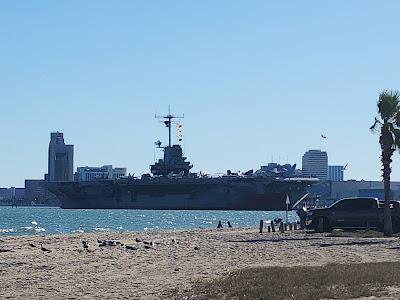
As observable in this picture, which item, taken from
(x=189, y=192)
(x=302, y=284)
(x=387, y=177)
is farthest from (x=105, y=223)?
(x=302, y=284)

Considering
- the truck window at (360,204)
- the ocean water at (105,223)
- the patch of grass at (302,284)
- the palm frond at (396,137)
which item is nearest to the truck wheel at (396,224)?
the truck window at (360,204)

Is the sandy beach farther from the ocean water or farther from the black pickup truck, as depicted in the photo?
the ocean water

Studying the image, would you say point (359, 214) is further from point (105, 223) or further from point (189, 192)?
point (189, 192)

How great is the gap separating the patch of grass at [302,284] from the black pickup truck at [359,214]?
73.9 feet

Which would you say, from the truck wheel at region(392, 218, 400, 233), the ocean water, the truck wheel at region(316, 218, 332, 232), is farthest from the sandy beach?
the ocean water

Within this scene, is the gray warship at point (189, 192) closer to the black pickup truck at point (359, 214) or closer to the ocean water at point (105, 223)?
the ocean water at point (105, 223)

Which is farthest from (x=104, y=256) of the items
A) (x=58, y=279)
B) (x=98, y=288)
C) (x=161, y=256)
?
(x=98, y=288)

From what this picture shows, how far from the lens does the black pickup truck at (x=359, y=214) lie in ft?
135

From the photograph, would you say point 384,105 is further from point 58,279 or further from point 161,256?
point 58,279

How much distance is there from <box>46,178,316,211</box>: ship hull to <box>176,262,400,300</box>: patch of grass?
13777cm

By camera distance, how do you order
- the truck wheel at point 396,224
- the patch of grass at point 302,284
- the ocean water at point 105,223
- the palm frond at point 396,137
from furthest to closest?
the ocean water at point 105,223
the truck wheel at point 396,224
the palm frond at point 396,137
the patch of grass at point 302,284

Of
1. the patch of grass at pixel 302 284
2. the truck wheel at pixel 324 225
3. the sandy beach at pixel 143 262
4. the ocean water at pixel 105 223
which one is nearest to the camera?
the patch of grass at pixel 302 284

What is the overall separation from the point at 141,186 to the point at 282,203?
26.9 m

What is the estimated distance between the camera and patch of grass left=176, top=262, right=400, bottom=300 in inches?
588
